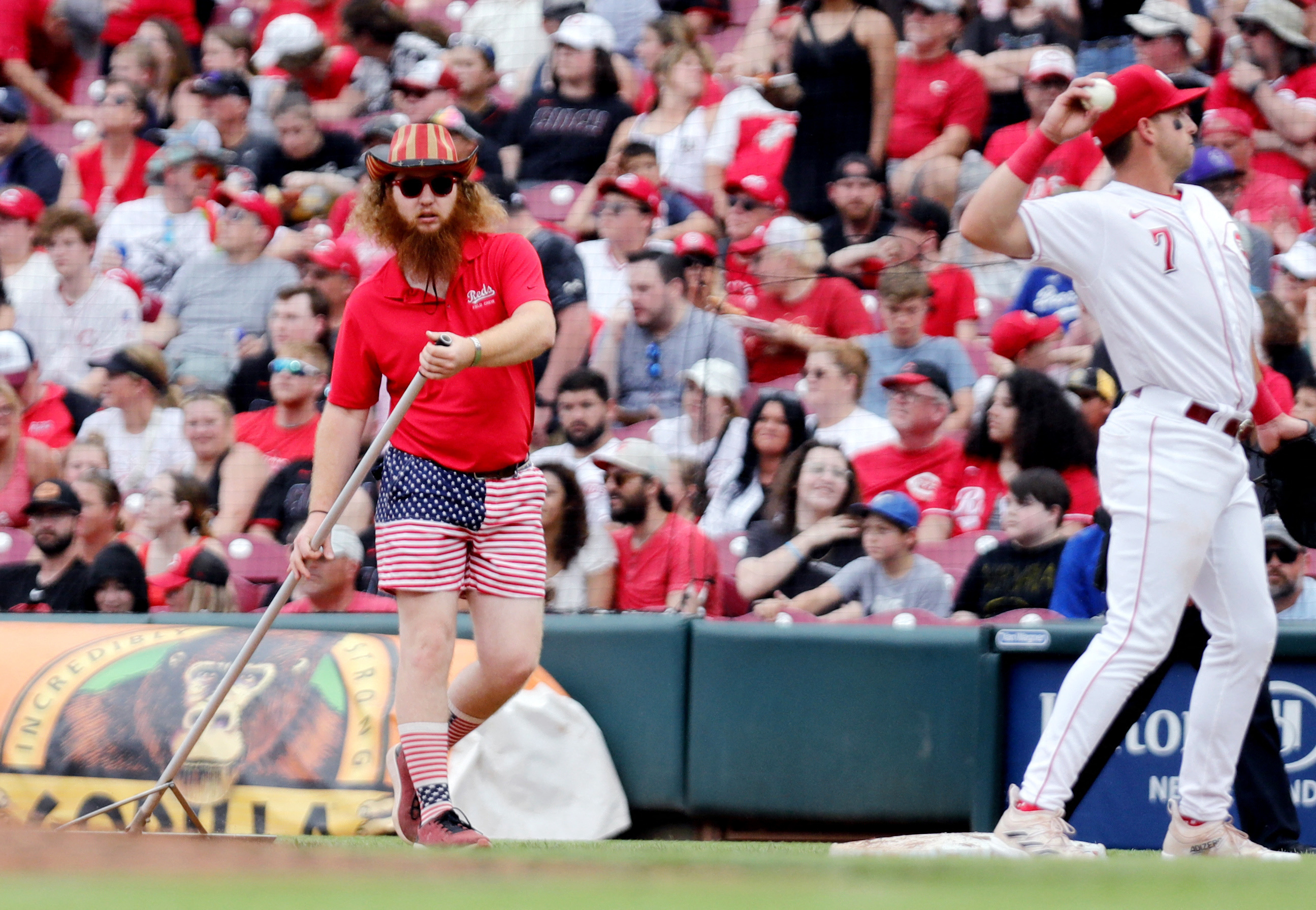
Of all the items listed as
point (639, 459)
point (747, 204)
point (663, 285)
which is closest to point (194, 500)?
point (639, 459)

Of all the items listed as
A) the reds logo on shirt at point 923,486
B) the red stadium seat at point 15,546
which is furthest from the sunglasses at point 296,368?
the reds logo on shirt at point 923,486

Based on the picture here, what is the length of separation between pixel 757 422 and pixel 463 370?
1.74 meters

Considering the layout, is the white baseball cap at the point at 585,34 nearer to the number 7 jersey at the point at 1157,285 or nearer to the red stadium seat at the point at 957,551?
the red stadium seat at the point at 957,551

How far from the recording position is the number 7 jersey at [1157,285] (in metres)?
3.76

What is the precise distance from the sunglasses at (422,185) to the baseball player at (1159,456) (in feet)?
4.26

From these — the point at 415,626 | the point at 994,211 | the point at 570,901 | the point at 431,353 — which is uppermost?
the point at 994,211

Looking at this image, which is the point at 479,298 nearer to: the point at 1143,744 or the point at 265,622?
the point at 265,622

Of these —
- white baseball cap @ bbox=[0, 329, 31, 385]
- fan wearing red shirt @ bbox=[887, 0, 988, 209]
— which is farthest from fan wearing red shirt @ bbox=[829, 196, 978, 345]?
white baseball cap @ bbox=[0, 329, 31, 385]

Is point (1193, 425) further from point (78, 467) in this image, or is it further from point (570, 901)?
point (78, 467)

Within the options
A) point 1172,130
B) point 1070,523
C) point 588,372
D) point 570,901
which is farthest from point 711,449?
point 570,901

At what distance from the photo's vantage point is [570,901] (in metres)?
2.38

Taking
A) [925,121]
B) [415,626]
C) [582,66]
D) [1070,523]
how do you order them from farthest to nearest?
1. [582,66]
2. [925,121]
3. [1070,523]
4. [415,626]

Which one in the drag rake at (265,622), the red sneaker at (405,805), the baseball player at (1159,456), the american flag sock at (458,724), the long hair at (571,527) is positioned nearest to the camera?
the baseball player at (1159,456)

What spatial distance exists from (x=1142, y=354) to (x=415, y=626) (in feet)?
6.10
